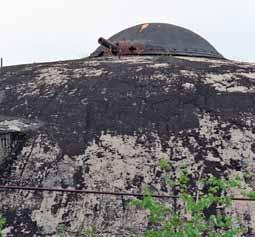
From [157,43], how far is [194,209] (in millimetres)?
4838

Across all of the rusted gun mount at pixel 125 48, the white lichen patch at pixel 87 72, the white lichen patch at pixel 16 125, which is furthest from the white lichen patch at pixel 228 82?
the white lichen patch at pixel 16 125

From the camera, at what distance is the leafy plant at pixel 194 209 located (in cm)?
336

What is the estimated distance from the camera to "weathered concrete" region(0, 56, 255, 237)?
5.11m

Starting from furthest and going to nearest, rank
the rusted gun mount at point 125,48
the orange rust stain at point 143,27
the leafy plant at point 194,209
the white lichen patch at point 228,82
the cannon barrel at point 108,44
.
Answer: the orange rust stain at point 143,27 → the rusted gun mount at point 125,48 → the cannon barrel at point 108,44 → the white lichen patch at point 228,82 → the leafy plant at point 194,209

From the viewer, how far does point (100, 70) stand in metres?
6.84

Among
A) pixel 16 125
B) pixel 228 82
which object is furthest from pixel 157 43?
pixel 16 125

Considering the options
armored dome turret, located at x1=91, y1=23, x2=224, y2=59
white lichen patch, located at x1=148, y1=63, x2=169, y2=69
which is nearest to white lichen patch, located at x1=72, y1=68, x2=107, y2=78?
white lichen patch, located at x1=148, y1=63, x2=169, y2=69

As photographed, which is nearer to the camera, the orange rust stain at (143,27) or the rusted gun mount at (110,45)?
the rusted gun mount at (110,45)

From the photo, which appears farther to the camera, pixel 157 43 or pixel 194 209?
pixel 157 43

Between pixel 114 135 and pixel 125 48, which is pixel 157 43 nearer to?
pixel 125 48

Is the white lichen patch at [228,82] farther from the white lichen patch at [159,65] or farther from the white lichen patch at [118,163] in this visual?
the white lichen patch at [118,163]

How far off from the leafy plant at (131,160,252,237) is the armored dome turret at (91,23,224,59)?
281 cm

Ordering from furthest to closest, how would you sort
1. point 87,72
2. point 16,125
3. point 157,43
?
point 157,43
point 87,72
point 16,125

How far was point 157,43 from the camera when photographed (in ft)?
26.1
